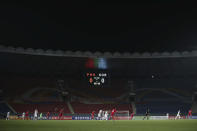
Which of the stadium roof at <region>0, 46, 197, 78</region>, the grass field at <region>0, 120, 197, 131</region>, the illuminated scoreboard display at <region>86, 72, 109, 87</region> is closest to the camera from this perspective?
the grass field at <region>0, 120, 197, 131</region>

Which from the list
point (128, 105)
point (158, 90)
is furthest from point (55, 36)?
point (158, 90)

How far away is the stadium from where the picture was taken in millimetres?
36625

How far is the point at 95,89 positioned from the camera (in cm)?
4375

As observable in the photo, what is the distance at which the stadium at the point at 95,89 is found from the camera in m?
36.6

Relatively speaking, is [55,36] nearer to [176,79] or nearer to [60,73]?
[60,73]

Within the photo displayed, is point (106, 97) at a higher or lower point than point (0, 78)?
lower

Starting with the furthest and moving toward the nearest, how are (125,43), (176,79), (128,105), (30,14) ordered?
(176,79) < (128,105) < (125,43) < (30,14)

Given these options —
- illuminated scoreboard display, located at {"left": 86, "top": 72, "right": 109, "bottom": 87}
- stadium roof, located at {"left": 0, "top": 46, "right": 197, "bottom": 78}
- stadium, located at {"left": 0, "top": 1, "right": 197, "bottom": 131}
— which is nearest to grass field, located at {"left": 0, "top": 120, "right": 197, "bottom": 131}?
illuminated scoreboard display, located at {"left": 86, "top": 72, "right": 109, "bottom": 87}

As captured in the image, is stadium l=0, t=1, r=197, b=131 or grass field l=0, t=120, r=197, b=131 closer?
grass field l=0, t=120, r=197, b=131

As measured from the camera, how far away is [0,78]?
42.1 metres

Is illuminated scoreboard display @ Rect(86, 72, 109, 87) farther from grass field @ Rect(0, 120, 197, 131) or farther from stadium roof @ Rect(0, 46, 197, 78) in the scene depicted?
stadium roof @ Rect(0, 46, 197, 78)

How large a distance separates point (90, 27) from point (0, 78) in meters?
21.3

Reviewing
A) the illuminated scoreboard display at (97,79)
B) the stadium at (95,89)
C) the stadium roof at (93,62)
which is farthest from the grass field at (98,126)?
the stadium roof at (93,62)

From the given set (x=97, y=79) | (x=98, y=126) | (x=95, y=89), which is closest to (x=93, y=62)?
(x=95, y=89)
